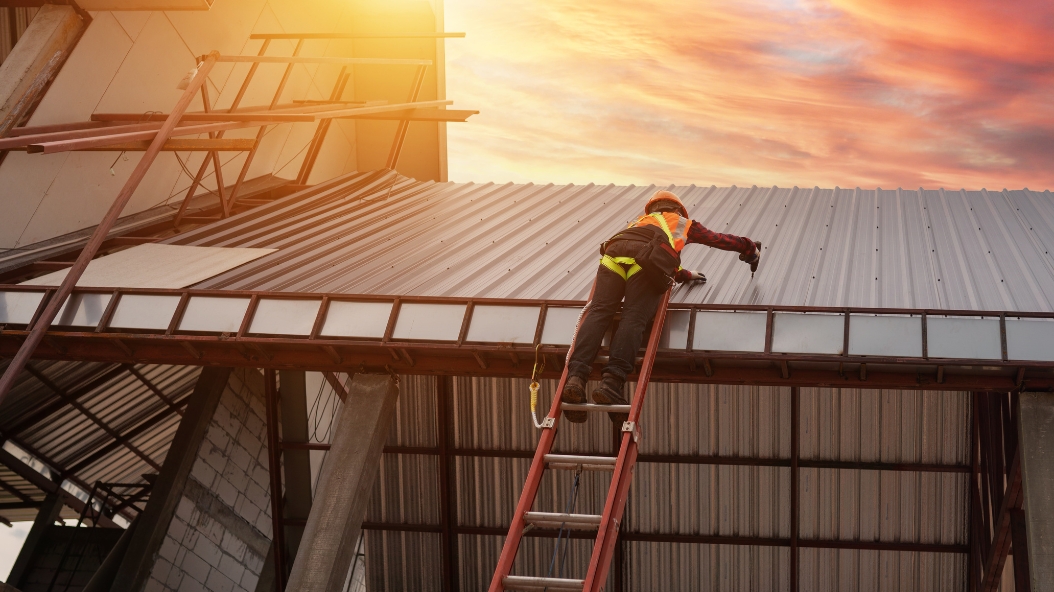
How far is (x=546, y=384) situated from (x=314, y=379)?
25.0ft

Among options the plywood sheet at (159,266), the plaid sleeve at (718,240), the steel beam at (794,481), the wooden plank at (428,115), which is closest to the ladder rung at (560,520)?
the plaid sleeve at (718,240)

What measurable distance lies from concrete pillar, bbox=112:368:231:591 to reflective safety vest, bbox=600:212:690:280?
42.1ft

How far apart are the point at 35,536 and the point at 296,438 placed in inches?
418

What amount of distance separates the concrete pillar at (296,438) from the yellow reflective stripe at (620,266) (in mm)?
10358

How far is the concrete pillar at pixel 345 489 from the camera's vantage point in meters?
12.0

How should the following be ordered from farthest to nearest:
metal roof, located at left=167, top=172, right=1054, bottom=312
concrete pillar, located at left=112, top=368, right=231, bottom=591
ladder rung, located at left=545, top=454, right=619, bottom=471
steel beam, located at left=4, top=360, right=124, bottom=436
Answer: steel beam, located at left=4, top=360, right=124, bottom=436, concrete pillar, located at left=112, top=368, right=231, bottom=591, metal roof, located at left=167, top=172, right=1054, bottom=312, ladder rung, located at left=545, top=454, right=619, bottom=471

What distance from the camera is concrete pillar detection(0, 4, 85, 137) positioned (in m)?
16.2

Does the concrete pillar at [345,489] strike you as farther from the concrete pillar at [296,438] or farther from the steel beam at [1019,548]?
the steel beam at [1019,548]

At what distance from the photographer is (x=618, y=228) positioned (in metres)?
18.8

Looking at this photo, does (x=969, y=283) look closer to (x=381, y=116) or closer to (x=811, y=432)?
(x=811, y=432)

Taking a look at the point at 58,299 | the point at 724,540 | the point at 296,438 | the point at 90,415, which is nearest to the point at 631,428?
the point at 58,299

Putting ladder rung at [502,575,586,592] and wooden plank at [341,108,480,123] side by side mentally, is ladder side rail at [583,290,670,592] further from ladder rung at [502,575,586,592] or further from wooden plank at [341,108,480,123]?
wooden plank at [341,108,480,123]

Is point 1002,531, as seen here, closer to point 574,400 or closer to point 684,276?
point 684,276

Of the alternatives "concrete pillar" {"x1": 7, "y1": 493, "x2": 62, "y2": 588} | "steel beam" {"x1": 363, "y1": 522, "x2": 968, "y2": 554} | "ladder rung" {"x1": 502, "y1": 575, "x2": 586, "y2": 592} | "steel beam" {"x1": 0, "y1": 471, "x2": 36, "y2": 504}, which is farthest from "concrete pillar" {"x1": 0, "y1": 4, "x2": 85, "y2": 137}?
"steel beam" {"x1": 0, "y1": 471, "x2": 36, "y2": 504}
